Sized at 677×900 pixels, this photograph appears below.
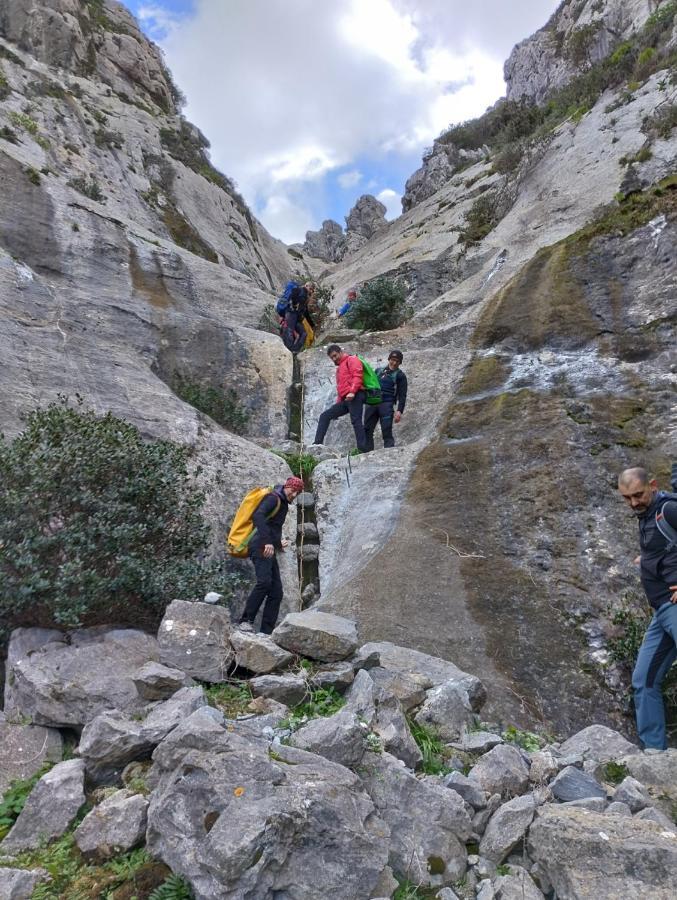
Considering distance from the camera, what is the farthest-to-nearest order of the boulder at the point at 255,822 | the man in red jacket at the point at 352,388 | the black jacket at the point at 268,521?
the man in red jacket at the point at 352,388 → the black jacket at the point at 268,521 → the boulder at the point at 255,822

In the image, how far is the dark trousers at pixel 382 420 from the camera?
514 inches

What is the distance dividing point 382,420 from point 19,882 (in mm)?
10332

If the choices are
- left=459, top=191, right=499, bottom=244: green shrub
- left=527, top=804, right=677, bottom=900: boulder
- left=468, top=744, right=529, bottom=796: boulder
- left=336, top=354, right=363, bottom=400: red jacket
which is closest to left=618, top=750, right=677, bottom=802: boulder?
left=468, top=744, right=529, bottom=796: boulder

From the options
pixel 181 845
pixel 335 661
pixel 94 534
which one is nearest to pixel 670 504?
pixel 335 661

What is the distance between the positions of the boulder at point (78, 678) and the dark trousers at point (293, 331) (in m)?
12.3

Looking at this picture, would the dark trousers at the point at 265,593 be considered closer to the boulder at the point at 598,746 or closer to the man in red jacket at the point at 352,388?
the boulder at the point at 598,746

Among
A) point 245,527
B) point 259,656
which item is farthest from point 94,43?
point 259,656

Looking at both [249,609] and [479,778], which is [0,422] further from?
[479,778]

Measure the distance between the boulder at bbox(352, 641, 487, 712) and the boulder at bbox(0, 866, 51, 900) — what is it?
3.16 m

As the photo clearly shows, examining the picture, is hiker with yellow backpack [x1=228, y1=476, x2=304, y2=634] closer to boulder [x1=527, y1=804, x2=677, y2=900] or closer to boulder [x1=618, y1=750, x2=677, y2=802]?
boulder [x1=618, y1=750, x2=677, y2=802]

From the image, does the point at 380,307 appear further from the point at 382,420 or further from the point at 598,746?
the point at 598,746

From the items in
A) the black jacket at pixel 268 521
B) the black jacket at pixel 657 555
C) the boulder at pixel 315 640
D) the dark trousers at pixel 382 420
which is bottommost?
the boulder at pixel 315 640

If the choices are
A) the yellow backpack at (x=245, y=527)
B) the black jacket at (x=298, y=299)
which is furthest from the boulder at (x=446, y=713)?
the black jacket at (x=298, y=299)

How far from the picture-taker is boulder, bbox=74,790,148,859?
13.2 feet
